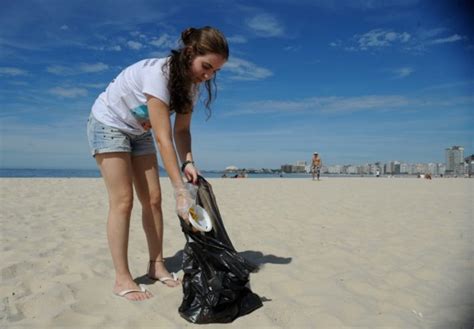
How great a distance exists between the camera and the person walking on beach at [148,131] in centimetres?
227

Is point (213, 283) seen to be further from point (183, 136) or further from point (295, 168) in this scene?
point (295, 168)

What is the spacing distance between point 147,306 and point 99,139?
44.7 inches

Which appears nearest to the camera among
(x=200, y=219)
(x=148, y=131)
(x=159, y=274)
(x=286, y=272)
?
(x=200, y=219)

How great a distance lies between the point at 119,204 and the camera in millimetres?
2551

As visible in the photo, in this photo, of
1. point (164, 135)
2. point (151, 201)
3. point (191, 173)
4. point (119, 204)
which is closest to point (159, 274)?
point (151, 201)

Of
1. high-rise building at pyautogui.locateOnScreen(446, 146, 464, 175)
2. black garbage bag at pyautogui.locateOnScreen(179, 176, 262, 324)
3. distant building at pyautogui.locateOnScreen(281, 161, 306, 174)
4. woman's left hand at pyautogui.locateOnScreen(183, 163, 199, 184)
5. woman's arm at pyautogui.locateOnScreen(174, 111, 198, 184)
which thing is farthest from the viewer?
distant building at pyautogui.locateOnScreen(281, 161, 306, 174)

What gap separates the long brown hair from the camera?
226cm

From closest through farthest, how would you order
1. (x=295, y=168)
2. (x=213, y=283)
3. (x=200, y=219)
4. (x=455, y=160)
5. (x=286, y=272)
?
(x=213, y=283)
(x=200, y=219)
(x=286, y=272)
(x=455, y=160)
(x=295, y=168)

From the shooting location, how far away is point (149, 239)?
2.94m

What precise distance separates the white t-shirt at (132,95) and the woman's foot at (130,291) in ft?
3.42

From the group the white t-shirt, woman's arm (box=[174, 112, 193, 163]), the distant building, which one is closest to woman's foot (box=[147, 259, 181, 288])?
woman's arm (box=[174, 112, 193, 163])

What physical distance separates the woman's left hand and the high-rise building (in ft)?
132

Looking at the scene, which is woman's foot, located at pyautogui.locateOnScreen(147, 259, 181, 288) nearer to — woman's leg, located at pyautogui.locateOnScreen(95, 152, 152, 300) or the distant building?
woman's leg, located at pyautogui.locateOnScreen(95, 152, 152, 300)

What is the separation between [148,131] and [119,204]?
23.0 inches
